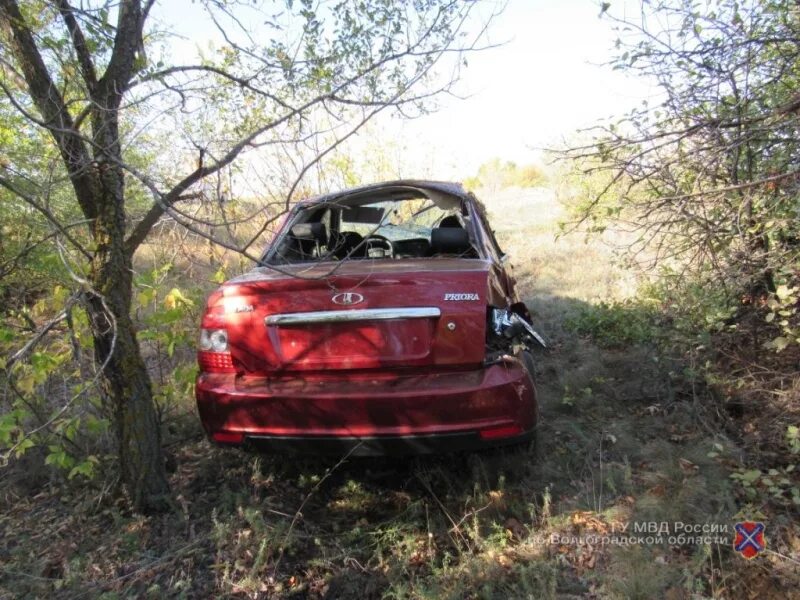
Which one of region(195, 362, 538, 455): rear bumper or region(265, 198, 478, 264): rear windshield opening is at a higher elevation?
region(265, 198, 478, 264): rear windshield opening

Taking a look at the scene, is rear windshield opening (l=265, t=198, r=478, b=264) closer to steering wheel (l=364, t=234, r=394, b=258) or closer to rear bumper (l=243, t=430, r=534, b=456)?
steering wheel (l=364, t=234, r=394, b=258)

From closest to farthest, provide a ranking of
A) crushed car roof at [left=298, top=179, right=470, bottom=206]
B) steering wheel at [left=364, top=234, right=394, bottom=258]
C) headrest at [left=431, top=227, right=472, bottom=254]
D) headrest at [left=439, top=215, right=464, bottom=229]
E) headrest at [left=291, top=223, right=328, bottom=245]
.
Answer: headrest at [left=431, top=227, right=472, bottom=254], crushed car roof at [left=298, top=179, right=470, bottom=206], headrest at [left=291, top=223, right=328, bottom=245], steering wheel at [left=364, top=234, right=394, bottom=258], headrest at [left=439, top=215, right=464, bottom=229]

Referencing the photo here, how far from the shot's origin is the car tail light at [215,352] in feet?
8.46

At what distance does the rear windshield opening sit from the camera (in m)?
3.33

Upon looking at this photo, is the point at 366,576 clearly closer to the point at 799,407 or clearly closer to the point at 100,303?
the point at 100,303

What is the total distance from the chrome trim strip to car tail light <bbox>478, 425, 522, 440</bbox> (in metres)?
0.56

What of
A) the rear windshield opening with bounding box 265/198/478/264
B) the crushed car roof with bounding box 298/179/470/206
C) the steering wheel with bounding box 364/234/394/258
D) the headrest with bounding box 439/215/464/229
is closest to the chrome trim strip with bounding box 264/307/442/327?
the rear windshield opening with bounding box 265/198/478/264

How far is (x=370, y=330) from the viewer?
2.41 m

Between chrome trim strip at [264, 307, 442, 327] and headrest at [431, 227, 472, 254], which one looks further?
headrest at [431, 227, 472, 254]

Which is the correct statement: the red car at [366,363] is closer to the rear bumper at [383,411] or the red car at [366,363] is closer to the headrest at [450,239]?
the rear bumper at [383,411]

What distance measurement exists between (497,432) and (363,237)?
1513 mm

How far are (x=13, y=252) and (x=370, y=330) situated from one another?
3715 millimetres

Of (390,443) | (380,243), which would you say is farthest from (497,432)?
(380,243)

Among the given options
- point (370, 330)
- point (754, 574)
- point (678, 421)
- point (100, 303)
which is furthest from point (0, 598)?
point (678, 421)
